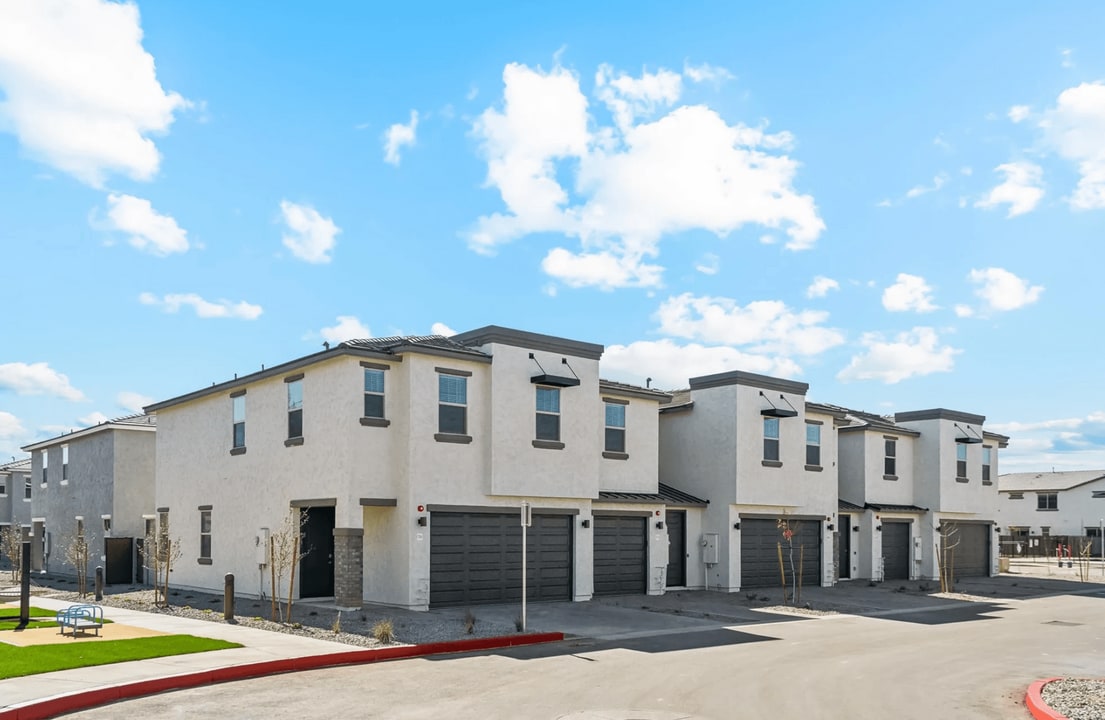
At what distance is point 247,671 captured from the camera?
609 inches

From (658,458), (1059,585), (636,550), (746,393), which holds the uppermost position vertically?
(746,393)

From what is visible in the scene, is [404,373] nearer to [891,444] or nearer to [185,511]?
[185,511]

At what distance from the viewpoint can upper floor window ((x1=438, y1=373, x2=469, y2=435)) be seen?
81.8ft

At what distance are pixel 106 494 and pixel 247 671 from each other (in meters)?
25.1

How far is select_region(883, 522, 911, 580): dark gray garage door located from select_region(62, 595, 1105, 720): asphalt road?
1746 centimetres

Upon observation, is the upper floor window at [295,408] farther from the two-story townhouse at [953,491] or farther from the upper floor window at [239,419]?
the two-story townhouse at [953,491]

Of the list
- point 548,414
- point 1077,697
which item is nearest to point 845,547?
point 548,414

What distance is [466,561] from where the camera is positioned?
2520cm

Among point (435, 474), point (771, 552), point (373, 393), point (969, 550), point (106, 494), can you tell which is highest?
point (373, 393)

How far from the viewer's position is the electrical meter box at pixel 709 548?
105 feet

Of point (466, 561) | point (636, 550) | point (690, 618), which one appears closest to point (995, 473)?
point (636, 550)

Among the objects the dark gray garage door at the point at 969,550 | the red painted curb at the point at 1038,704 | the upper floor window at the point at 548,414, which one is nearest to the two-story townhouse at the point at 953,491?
the dark gray garage door at the point at 969,550

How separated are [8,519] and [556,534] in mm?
47292

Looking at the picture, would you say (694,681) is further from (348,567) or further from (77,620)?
(77,620)
